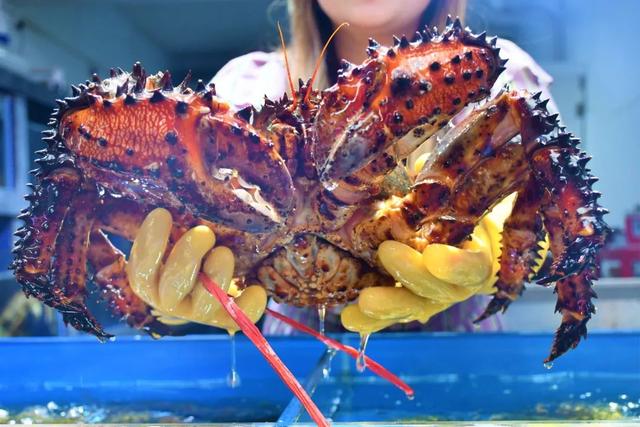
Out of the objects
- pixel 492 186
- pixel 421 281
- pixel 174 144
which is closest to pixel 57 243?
pixel 174 144

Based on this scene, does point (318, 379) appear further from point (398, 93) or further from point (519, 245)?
point (398, 93)

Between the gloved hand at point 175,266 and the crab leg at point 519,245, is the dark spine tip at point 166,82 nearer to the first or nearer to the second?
the gloved hand at point 175,266

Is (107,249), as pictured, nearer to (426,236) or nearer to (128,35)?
(426,236)

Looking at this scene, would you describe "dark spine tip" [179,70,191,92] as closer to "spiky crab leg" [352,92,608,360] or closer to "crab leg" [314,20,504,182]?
"crab leg" [314,20,504,182]

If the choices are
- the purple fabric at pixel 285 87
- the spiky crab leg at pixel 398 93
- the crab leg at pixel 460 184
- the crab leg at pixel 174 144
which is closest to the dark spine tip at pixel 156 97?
the crab leg at pixel 174 144

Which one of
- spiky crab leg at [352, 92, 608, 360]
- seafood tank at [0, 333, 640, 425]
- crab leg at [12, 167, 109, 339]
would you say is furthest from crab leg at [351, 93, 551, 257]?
crab leg at [12, 167, 109, 339]

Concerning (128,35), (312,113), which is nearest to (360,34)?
(312,113)

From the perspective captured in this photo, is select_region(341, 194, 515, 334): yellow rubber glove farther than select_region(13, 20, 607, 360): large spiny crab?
Yes
